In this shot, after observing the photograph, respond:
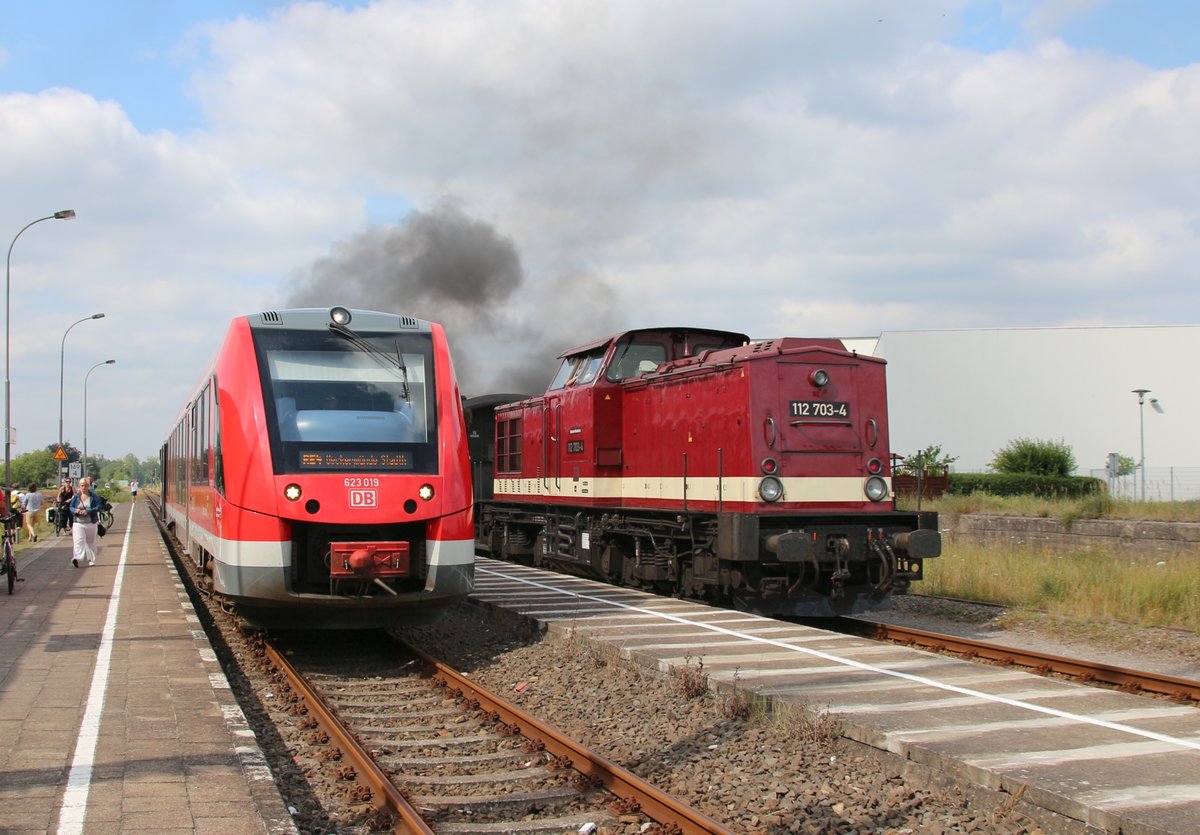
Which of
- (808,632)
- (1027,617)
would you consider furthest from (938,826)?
(1027,617)

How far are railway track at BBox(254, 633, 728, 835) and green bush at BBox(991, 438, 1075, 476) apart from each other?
32.5 m

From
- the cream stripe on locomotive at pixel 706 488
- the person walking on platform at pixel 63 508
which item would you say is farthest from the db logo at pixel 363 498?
the person walking on platform at pixel 63 508

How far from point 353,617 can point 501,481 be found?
9941 mm

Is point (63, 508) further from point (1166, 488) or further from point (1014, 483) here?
point (1166, 488)

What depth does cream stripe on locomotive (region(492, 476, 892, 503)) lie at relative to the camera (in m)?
11.3

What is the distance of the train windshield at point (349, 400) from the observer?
8.66 meters

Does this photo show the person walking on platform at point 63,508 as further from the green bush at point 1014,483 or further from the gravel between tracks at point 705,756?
the green bush at point 1014,483

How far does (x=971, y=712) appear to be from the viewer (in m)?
6.50

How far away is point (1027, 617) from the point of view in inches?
485

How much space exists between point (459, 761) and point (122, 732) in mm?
1985

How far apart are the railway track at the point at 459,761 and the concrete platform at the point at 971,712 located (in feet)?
4.55

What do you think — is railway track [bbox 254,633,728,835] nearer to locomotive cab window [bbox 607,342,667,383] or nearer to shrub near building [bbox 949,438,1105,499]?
locomotive cab window [bbox 607,342,667,383]

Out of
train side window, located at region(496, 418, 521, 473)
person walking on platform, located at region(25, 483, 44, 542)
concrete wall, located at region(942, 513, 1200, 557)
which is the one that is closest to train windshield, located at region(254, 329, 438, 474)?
train side window, located at region(496, 418, 521, 473)

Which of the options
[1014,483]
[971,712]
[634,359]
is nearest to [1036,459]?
[1014,483]
